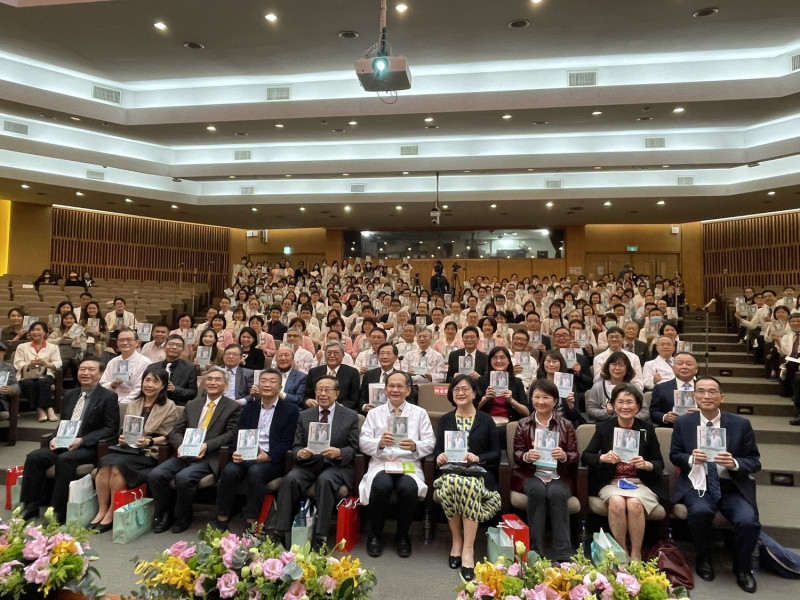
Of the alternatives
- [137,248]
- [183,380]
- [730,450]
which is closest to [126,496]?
[183,380]

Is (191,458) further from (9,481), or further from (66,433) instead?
(9,481)

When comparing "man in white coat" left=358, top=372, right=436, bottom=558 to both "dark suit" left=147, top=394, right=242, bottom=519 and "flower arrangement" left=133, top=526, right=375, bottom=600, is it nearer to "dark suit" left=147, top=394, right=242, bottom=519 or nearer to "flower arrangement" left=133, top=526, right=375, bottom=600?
"dark suit" left=147, top=394, right=242, bottom=519

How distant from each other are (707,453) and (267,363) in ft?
15.1

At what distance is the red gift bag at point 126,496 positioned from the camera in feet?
11.7

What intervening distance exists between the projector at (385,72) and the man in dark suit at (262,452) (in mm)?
2639

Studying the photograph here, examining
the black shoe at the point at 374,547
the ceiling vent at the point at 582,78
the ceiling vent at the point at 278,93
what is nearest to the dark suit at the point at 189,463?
the black shoe at the point at 374,547

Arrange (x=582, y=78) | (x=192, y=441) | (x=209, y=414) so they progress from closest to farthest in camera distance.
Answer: (x=192, y=441), (x=209, y=414), (x=582, y=78)

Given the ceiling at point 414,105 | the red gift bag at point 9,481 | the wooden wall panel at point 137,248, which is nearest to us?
the red gift bag at point 9,481

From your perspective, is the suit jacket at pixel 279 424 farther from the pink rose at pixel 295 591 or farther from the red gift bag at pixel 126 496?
the pink rose at pixel 295 591

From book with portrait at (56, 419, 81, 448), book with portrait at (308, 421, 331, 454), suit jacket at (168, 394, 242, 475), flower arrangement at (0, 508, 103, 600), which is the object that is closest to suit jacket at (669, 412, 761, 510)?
book with portrait at (308, 421, 331, 454)

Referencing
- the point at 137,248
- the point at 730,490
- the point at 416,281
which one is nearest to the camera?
the point at 730,490

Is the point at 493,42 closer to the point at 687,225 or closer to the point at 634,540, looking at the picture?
the point at 634,540

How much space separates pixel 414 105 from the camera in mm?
8266

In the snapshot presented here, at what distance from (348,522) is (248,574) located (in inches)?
66.4
